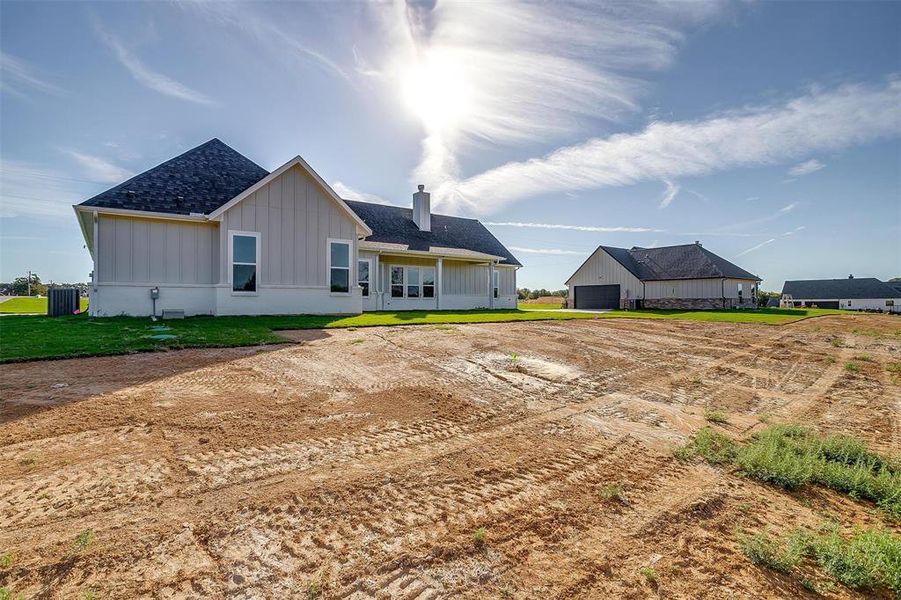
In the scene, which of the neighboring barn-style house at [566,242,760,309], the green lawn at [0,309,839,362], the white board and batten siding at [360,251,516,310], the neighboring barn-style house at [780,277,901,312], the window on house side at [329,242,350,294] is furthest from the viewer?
the neighboring barn-style house at [780,277,901,312]

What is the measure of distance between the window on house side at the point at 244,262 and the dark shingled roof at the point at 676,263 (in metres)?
27.8

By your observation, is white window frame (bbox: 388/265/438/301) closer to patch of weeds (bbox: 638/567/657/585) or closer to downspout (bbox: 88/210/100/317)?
downspout (bbox: 88/210/100/317)

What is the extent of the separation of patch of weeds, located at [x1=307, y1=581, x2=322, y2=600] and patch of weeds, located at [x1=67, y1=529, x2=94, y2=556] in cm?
127

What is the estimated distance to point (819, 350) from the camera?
9828 millimetres

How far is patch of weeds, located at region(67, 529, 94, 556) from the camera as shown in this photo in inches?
79.4

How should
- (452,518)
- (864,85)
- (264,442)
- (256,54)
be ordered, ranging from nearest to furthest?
(452,518), (264,442), (256,54), (864,85)

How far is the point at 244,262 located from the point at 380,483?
11709 millimetres

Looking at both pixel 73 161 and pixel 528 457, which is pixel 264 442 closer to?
pixel 528 457

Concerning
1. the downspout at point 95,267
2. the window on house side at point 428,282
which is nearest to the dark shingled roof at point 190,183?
the downspout at point 95,267

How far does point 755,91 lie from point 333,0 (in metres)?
13.8

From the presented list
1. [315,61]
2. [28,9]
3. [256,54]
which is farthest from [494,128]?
[28,9]

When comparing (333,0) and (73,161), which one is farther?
(73,161)

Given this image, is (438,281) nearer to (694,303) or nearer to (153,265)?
(153,265)

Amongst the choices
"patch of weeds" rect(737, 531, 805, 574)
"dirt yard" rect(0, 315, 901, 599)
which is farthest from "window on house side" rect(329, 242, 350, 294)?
"patch of weeds" rect(737, 531, 805, 574)
